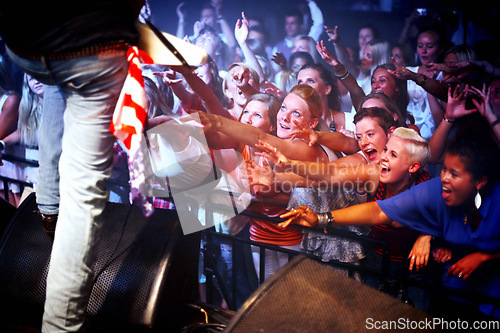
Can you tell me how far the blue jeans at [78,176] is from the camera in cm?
124

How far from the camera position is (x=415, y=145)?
5.87ft

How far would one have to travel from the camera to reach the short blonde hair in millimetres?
1778

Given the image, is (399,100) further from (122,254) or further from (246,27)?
(122,254)

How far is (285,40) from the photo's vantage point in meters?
1.93

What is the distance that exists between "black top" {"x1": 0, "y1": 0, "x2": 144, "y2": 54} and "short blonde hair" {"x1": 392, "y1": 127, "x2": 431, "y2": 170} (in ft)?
4.30

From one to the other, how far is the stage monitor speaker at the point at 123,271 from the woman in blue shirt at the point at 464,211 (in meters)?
1.01

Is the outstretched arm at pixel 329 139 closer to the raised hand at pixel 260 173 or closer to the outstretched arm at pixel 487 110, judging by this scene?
the raised hand at pixel 260 173

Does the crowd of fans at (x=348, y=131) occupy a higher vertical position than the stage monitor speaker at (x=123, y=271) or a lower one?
higher

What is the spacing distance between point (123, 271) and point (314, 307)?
831 millimetres

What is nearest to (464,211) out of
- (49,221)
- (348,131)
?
(348,131)

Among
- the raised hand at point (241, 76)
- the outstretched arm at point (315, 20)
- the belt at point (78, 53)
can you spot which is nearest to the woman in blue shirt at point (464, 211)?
the outstretched arm at point (315, 20)

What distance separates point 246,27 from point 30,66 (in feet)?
3.59

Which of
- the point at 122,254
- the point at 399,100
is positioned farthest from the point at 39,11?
the point at 399,100

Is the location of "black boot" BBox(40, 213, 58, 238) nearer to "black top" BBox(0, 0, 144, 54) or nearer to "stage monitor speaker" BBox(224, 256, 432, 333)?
"black top" BBox(0, 0, 144, 54)
